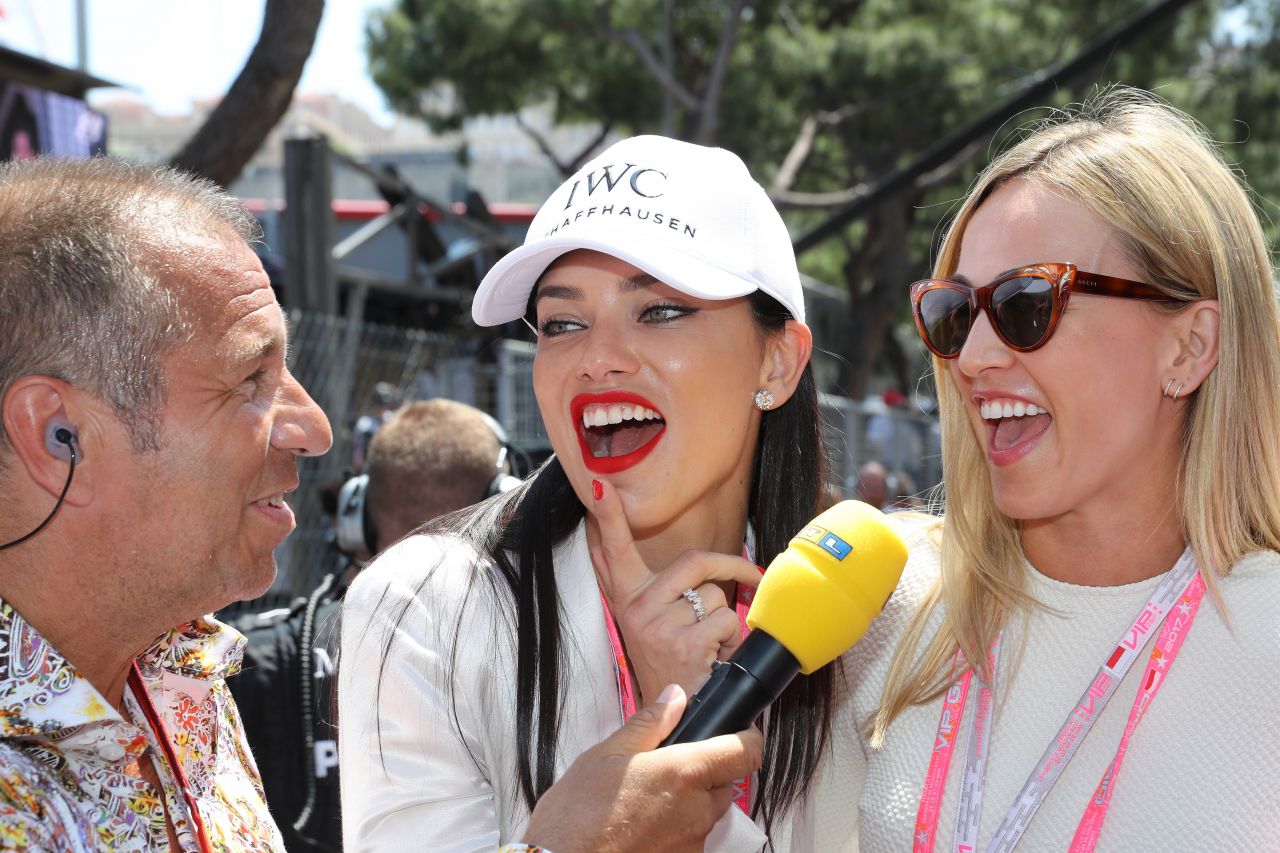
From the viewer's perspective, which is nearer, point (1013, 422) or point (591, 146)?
point (1013, 422)

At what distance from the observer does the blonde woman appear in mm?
2361

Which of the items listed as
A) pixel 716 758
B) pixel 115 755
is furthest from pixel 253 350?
pixel 716 758

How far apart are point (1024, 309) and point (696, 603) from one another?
87 centimetres

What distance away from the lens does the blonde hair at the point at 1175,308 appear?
8.19 ft

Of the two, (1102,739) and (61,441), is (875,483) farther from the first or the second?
(61,441)

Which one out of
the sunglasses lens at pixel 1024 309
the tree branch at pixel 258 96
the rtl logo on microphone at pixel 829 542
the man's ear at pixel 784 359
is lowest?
the rtl logo on microphone at pixel 829 542

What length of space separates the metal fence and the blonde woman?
2630mm

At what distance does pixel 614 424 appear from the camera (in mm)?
2654

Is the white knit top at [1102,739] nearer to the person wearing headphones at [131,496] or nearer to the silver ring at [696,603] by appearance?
the silver ring at [696,603]

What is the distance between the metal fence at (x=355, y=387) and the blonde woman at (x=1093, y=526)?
8.63 feet

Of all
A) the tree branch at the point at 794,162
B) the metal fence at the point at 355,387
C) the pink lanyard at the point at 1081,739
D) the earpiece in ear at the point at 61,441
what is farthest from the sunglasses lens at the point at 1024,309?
the tree branch at the point at 794,162

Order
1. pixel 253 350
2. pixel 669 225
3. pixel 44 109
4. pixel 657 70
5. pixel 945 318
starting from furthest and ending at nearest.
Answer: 1. pixel 657 70
2. pixel 44 109
3. pixel 945 318
4. pixel 669 225
5. pixel 253 350

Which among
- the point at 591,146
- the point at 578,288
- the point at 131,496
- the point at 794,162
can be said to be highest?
the point at 591,146

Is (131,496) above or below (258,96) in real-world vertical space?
below
